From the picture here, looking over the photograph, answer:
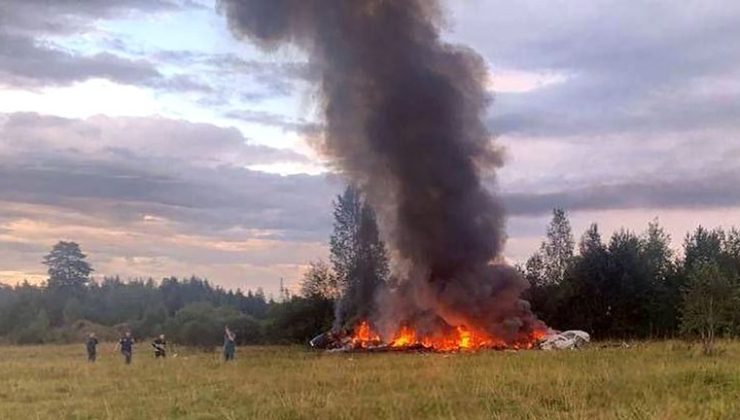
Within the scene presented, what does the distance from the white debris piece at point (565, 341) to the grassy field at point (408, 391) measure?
52.9ft

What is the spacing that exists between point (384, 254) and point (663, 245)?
29.3m

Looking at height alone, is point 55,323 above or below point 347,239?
below

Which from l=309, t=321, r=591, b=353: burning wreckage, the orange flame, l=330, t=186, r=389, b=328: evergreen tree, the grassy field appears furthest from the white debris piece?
l=330, t=186, r=389, b=328: evergreen tree

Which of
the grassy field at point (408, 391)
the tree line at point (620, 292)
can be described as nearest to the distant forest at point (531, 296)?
the tree line at point (620, 292)

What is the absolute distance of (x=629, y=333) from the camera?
67438 mm

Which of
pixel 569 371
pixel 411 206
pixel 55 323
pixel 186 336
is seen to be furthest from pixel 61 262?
pixel 569 371

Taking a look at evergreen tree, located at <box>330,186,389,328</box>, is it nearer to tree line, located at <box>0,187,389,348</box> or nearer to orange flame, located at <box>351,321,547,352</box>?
tree line, located at <box>0,187,389,348</box>

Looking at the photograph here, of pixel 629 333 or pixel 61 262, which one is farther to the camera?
pixel 61 262

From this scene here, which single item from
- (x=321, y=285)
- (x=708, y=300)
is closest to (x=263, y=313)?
(x=321, y=285)

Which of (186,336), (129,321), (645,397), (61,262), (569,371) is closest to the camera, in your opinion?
(645,397)

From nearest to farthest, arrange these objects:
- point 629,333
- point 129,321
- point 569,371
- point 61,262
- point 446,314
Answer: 1. point 569,371
2. point 446,314
3. point 629,333
4. point 129,321
5. point 61,262

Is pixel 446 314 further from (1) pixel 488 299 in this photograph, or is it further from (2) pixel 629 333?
(2) pixel 629 333

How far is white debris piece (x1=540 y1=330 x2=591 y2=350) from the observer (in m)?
50.2

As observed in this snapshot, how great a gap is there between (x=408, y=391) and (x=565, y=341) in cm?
3186
